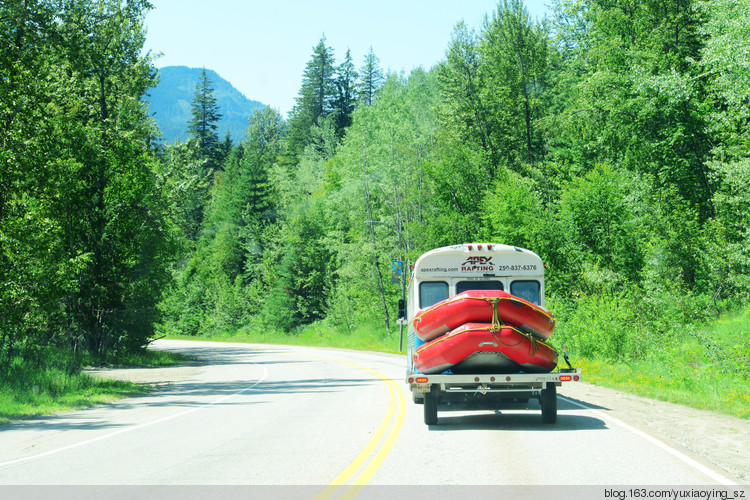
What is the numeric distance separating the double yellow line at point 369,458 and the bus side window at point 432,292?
89.6 inches

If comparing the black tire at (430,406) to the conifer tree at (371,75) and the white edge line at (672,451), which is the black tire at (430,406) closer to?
the white edge line at (672,451)

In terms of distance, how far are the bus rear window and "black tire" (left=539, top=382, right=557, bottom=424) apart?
2644 mm

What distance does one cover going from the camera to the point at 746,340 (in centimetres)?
1903

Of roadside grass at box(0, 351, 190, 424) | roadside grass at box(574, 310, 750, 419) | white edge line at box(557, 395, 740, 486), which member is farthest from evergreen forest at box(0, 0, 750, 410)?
white edge line at box(557, 395, 740, 486)

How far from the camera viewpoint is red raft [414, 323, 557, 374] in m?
10.8

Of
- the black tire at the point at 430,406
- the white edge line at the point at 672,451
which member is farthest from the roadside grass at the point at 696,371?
the black tire at the point at 430,406

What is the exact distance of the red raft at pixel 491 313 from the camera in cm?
1085

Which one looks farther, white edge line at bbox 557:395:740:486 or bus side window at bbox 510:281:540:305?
bus side window at bbox 510:281:540:305

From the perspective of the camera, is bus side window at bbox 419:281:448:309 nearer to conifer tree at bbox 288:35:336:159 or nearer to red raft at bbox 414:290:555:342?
red raft at bbox 414:290:555:342

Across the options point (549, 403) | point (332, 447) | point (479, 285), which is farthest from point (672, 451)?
point (479, 285)
